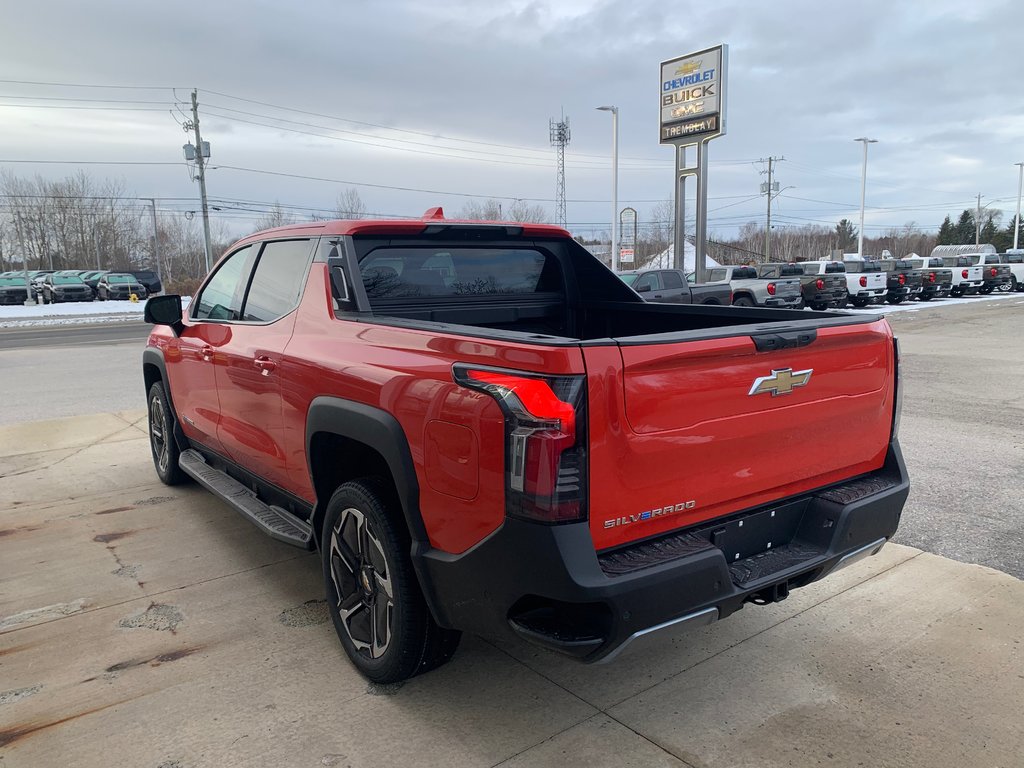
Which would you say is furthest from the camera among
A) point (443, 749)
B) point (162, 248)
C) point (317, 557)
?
point (162, 248)

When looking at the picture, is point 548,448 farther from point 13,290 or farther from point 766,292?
point 13,290

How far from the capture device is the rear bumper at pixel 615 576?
2229mm

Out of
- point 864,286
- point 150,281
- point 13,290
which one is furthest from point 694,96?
point 150,281

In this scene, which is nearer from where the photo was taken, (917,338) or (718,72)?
(917,338)

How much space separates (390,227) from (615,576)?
2.17m

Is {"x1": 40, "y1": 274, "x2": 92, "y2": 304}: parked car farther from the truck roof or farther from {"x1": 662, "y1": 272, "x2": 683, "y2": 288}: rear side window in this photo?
the truck roof

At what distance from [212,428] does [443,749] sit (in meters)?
2.68

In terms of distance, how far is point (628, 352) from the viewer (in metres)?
2.29

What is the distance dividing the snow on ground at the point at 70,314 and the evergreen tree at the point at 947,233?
107572 mm

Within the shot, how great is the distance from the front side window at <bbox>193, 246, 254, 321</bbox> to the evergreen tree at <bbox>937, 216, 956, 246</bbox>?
12162cm

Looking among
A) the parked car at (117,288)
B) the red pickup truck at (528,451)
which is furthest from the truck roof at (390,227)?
the parked car at (117,288)

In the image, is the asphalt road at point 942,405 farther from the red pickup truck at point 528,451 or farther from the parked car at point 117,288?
the parked car at point 117,288

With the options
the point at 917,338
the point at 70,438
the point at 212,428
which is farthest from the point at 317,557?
the point at 917,338

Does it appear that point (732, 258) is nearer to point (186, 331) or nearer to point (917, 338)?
point (917, 338)
